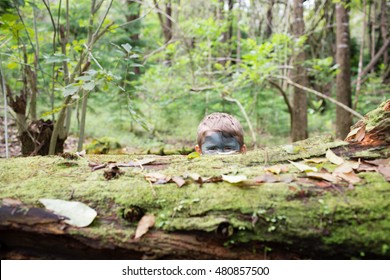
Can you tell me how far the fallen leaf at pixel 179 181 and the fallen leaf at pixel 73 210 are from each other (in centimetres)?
39

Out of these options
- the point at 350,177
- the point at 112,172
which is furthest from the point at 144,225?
the point at 350,177

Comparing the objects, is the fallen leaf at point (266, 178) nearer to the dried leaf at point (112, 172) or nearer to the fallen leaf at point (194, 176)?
the fallen leaf at point (194, 176)

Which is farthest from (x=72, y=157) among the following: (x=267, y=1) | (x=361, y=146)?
(x=267, y=1)

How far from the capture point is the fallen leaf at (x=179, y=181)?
4.76 ft

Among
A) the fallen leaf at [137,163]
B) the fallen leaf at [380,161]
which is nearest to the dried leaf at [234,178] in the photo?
the fallen leaf at [137,163]

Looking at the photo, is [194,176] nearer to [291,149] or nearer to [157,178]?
[157,178]

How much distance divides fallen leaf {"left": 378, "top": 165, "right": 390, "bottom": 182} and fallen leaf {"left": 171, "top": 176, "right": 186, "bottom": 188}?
3.01 ft

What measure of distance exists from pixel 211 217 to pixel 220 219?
42 millimetres

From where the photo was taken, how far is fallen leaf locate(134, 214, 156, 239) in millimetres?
1238

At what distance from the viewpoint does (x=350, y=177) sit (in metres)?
1.42

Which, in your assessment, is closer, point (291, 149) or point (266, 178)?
point (266, 178)

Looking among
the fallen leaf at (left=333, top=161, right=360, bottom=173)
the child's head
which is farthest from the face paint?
the fallen leaf at (left=333, top=161, right=360, bottom=173)

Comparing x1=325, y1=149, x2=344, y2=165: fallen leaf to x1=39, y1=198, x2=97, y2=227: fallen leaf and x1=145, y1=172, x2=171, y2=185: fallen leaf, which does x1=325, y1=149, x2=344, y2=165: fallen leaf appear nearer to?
x1=145, y1=172, x2=171, y2=185: fallen leaf

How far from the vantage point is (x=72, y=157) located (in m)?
1.91
